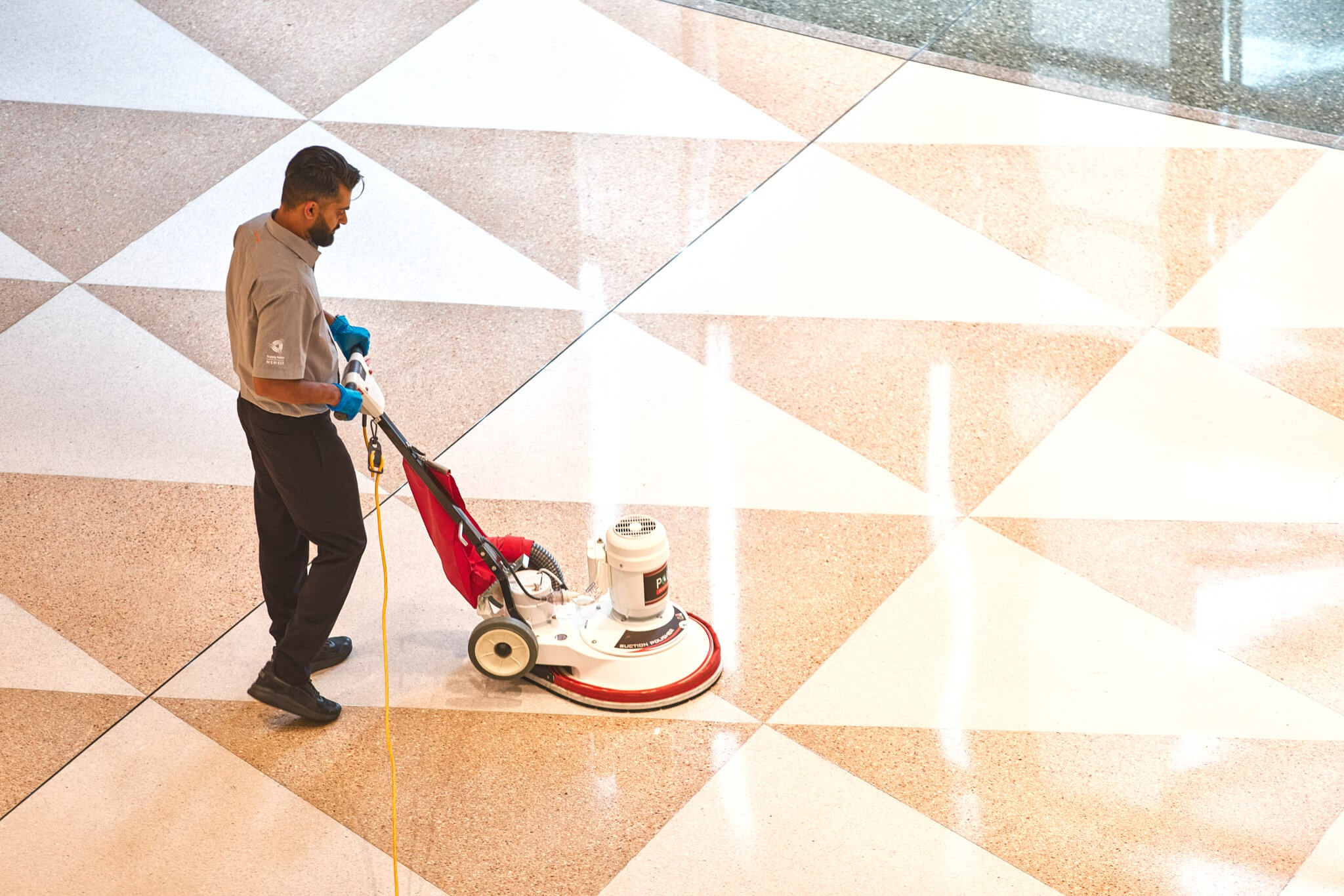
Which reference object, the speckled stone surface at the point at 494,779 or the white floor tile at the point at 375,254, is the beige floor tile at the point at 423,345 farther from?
the speckled stone surface at the point at 494,779

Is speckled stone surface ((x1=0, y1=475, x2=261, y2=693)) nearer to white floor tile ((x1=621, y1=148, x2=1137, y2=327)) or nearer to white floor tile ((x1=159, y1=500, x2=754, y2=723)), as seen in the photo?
white floor tile ((x1=159, y1=500, x2=754, y2=723))

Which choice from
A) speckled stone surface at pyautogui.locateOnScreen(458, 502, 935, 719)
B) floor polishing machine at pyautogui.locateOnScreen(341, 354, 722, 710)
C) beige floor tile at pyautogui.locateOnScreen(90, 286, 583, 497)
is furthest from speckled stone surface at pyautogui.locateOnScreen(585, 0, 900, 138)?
floor polishing machine at pyautogui.locateOnScreen(341, 354, 722, 710)

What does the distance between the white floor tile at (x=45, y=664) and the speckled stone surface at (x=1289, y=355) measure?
121 inches

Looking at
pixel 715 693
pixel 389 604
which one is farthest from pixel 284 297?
pixel 715 693

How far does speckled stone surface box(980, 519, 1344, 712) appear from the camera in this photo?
3.49m

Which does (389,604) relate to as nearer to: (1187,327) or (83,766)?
(83,766)

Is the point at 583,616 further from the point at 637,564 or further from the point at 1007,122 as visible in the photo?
the point at 1007,122

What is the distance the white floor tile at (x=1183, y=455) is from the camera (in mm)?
3846

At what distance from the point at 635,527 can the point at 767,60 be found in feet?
8.86

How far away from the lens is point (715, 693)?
340 cm

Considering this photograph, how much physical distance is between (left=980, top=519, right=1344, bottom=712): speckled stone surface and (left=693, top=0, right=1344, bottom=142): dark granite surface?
2.02 metres

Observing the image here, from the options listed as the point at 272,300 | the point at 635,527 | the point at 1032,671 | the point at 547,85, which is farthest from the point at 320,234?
the point at 547,85

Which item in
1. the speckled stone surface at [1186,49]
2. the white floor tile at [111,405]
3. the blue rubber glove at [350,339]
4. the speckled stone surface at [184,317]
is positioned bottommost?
the white floor tile at [111,405]

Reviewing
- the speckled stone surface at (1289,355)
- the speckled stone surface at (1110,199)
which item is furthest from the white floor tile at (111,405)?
the speckled stone surface at (1289,355)
